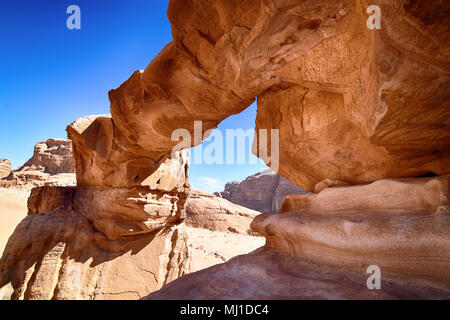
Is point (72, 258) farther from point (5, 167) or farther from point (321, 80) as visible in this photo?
point (5, 167)

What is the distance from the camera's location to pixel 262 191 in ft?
85.9

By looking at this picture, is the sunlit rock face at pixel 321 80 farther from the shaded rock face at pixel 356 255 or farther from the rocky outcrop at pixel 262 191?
the rocky outcrop at pixel 262 191

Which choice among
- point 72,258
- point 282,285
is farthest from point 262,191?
point 282,285

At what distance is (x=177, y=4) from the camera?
178 centimetres

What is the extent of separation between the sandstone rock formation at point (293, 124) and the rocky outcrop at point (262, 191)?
860 inches

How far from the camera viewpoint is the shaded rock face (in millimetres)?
919

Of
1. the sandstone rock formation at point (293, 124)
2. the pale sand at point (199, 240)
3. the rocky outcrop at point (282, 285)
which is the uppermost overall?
the sandstone rock formation at point (293, 124)

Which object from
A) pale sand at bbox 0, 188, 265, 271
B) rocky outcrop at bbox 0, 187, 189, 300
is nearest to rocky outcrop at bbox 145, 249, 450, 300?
rocky outcrop at bbox 0, 187, 189, 300

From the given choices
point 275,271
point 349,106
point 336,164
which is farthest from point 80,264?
point 349,106

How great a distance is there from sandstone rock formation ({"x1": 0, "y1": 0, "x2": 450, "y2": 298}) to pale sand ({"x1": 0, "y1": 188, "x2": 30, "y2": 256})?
7388 mm

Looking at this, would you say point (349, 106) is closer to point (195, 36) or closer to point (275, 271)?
point (275, 271)

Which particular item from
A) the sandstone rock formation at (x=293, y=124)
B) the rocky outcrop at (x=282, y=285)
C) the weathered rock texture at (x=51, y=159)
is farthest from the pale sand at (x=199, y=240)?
the weathered rock texture at (x=51, y=159)

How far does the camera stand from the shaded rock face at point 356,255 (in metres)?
0.92

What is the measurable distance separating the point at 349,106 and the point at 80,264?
4543 mm
